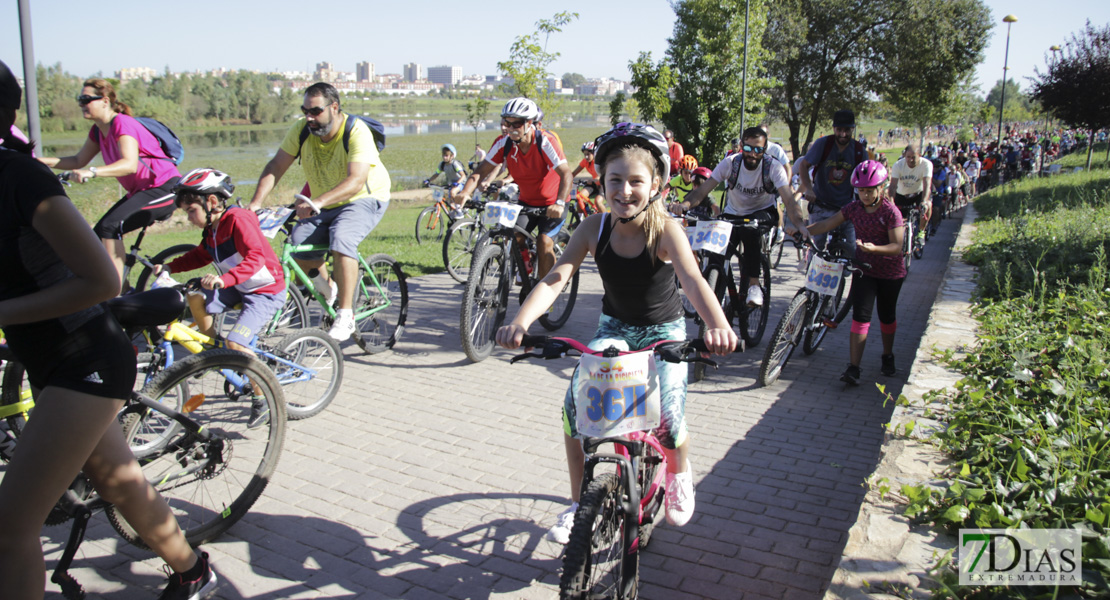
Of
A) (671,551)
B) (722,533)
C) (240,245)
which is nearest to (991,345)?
(722,533)

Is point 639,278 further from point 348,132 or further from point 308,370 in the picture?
point 348,132

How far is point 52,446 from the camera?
2432 mm

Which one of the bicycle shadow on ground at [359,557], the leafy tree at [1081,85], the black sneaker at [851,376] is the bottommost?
the bicycle shadow on ground at [359,557]

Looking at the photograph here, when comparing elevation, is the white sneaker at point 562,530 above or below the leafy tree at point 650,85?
below

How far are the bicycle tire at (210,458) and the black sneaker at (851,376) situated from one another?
176 inches

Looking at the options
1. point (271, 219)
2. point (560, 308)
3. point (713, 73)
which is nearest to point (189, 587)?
Answer: point (271, 219)

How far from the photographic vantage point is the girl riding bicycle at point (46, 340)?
233cm

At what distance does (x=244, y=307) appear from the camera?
16.6ft

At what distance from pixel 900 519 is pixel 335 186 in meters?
4.55

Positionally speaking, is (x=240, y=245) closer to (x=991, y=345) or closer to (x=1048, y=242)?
(x=991, y=345)

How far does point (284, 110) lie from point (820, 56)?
3673 inches

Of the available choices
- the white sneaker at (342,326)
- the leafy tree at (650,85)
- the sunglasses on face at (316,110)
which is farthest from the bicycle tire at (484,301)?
the leafy tree at (650,85)

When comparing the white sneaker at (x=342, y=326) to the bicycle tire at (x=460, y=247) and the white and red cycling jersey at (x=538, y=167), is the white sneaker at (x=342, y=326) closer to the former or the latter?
the white and red cycling jersey at (x=538, y=167)

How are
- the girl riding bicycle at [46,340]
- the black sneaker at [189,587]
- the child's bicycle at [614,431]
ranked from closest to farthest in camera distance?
the girl riding bicycle at [46,340], the child's bicycle at [614,431], the black sneaker at [189,587]
